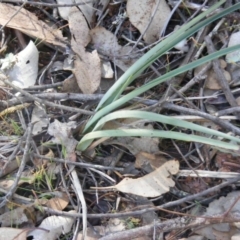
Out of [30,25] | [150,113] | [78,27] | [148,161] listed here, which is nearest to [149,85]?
[150,113]

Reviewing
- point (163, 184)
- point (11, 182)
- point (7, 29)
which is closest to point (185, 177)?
point (163, 184)

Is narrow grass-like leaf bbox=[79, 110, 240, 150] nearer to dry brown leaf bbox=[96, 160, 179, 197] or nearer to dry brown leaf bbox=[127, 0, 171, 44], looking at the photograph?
dry brown leaf bbox=[96, 160, 179, 197]

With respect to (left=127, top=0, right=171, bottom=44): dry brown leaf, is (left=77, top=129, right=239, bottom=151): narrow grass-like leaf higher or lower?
lower

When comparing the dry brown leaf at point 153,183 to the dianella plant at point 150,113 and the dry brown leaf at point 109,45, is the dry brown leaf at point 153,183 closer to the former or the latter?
the dianella plant at point 150,113

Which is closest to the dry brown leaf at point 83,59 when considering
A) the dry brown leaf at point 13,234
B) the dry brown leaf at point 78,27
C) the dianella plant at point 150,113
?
the dry brown leaf at point 78,27

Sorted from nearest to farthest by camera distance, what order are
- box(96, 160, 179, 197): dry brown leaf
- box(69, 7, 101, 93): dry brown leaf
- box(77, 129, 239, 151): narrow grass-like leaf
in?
box(77, 129, 239, 151): narrow grass-like leaf < box(96, 160, 179, 197): dry brown leaf < box(69, 7, 101, 93): dry brown leaf

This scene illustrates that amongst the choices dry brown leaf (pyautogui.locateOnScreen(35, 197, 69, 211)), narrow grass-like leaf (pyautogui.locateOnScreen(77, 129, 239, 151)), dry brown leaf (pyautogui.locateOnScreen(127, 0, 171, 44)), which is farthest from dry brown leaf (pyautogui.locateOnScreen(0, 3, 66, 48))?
dry brown leaf (pyautogui.locateOnScreen(35, 197, 69, 211))
